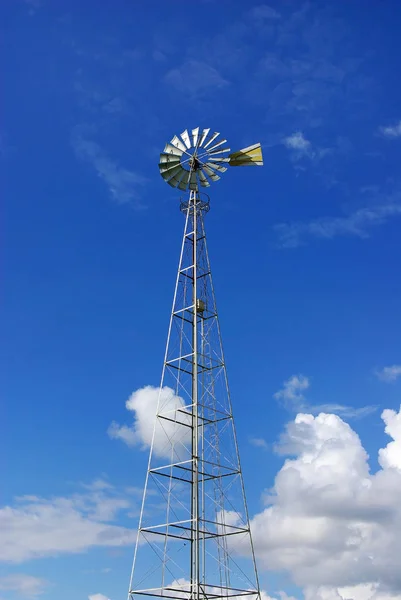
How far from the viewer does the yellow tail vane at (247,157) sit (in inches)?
1809

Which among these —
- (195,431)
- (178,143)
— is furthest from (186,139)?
(195,431)

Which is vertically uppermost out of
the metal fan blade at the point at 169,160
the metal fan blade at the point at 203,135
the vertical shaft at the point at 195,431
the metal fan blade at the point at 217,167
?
the metal fan blade at the point at 203,135

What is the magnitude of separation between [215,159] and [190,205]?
3.77 meters

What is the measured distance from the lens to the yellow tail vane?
45938 millimetres

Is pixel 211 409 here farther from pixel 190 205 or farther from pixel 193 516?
pixel 190 205

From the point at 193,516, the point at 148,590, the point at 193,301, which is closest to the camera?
the point at 148,590

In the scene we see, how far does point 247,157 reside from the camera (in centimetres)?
4628

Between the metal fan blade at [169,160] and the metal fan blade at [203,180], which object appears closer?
the metal fan blade at [169,160]

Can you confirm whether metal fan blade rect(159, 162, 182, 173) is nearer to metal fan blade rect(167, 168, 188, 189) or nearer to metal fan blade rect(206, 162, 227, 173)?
metal fan blade rect(167, 168, 188, 189)

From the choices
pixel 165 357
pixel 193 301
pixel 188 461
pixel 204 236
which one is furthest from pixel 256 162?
pixel 188 461

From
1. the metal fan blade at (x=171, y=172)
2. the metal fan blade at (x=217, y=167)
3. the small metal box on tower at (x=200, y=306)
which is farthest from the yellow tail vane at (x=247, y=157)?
the small metal box on tower at (x=200, y=306)

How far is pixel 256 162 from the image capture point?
151ft

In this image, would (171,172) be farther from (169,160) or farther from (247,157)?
(247,157)

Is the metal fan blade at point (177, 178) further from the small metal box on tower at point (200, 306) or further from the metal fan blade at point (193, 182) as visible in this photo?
the small metal box on tower at point (200, 306)
